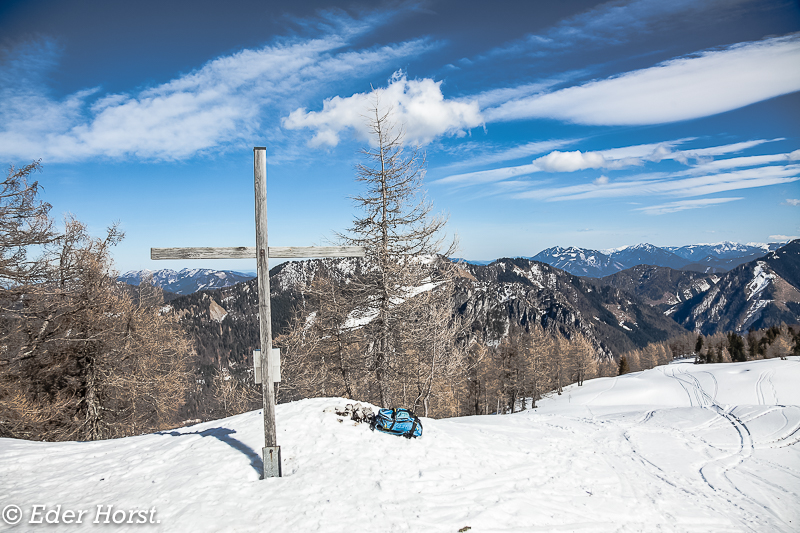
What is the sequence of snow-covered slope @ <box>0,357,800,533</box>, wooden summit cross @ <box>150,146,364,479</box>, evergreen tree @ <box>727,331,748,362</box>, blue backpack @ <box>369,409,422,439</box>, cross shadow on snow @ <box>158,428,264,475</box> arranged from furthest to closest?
evergreen tree @ <box>727,331,748,362</box>
blue backpack @ <box>369,409,422,439</box>
cross shadow on snow @ <box>158,428,264,475</box>
wooden summit cross @ <box>150,146,364,479</box>
snow-covered slope @ <box>0,357,800,533</box>

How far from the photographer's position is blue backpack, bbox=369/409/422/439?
29.3 feet

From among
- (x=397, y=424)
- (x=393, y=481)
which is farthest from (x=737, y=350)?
(x=393, y=481)

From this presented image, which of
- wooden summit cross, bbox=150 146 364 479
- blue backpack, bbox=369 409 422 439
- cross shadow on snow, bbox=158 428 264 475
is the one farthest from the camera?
blue backpack, bbox=369 409 422 439

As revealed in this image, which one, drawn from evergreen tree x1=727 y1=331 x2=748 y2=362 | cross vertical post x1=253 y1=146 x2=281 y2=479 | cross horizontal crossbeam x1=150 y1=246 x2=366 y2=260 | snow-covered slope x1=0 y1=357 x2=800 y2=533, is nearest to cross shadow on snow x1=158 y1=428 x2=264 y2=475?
snow-covered slope x1=0 y1=357 x2=800 y2=533

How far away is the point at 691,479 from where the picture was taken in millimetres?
9914

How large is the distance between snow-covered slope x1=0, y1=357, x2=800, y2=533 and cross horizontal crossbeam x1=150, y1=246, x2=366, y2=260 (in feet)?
12.7

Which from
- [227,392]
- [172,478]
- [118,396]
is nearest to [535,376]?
[227,392]

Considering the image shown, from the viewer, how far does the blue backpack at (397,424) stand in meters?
8.94

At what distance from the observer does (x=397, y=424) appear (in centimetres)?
895

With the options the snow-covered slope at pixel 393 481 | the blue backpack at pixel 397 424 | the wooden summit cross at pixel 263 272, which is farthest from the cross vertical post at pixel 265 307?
the blue backpack at pixel 397 424

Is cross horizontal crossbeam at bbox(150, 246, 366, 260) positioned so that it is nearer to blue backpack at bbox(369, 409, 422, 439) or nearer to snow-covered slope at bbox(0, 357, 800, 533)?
snow-covered slope at bbox(0, 357, 800, 533)

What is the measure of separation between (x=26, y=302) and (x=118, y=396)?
586cm

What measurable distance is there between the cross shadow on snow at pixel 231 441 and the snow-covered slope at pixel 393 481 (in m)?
0.04

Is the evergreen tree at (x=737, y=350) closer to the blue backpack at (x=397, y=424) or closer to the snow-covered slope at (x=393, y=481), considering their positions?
the snow-covered slope at (x=393, y=481)
